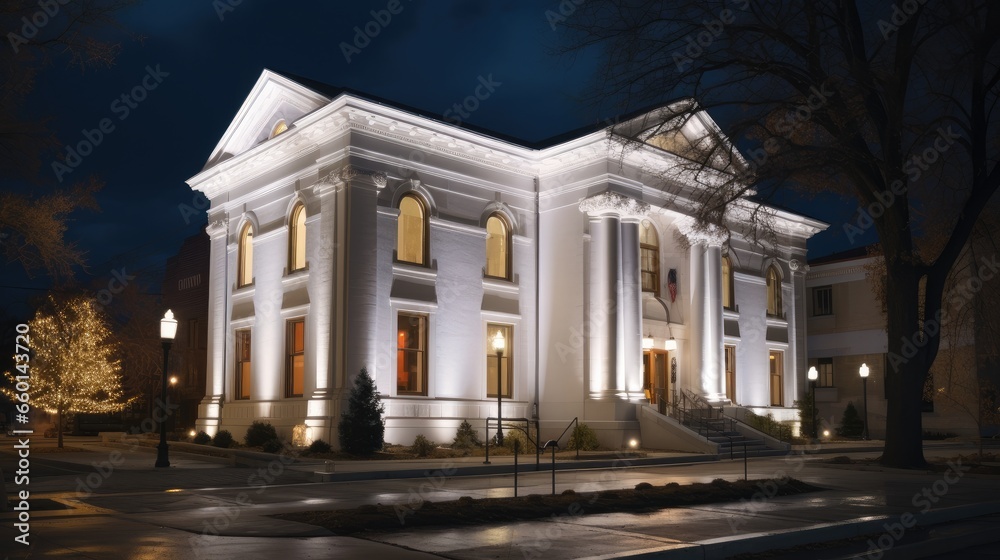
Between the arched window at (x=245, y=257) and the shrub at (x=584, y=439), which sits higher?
the arched window at (x=245, y=257)

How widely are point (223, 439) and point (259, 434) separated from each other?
5.16 feet

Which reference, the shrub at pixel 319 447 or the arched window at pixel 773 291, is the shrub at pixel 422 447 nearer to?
the shrub at pixel 319 447

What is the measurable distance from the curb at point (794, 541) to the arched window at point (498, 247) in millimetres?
19149

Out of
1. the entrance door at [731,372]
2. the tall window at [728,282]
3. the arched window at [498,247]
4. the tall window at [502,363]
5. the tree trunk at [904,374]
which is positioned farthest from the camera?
the tall window at [728,282]

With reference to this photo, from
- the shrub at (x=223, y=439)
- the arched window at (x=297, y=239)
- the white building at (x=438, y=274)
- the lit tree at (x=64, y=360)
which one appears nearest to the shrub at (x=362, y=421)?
the white building at (x=438, y=274)

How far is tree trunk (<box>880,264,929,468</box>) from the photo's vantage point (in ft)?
70.8

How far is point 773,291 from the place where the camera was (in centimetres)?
4100

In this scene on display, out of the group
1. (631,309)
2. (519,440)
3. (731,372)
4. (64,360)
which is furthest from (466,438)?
(64,360)

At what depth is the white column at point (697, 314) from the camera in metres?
33.6

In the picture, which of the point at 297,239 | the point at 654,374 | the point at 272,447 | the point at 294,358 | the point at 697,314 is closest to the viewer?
the point at 272,447

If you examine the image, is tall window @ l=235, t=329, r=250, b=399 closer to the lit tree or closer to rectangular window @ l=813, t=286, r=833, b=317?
the lit tree

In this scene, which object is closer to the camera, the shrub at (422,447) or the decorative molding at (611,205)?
the shrub at (422,447)

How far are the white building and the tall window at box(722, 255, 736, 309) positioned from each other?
302 cm

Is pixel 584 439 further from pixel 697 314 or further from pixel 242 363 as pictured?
pixel 242 363
